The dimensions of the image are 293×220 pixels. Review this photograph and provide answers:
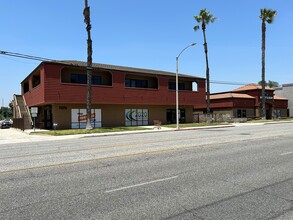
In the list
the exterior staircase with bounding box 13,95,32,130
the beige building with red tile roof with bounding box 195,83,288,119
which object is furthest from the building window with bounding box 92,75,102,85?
the beige building with red tile roof with bounding box 195,83,288,119

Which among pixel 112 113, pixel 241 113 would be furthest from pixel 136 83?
pixel 241 113

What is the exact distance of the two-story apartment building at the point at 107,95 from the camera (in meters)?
31.6

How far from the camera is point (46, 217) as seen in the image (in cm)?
470

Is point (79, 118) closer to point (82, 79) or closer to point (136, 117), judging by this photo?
point (82, 79)

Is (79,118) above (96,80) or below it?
below

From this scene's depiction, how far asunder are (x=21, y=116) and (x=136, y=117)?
15.8m

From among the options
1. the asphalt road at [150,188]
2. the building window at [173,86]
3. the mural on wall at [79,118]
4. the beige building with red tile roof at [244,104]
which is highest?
the building window at [173,86]

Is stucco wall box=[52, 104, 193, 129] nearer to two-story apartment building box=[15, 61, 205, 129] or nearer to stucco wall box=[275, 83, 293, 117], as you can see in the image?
two-story apartment building box=[15, 61, 205, 129]

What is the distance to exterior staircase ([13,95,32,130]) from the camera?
35.9m

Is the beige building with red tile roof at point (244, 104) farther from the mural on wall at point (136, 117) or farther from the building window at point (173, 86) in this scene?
the mural on wall at point (136, 117)

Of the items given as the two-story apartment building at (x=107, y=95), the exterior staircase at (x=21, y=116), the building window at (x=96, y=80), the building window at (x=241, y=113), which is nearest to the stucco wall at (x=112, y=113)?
the two-story apartment building at (x=107, y=95)

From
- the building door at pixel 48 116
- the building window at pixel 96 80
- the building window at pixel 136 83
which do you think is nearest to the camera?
the building door at pixel 48 116

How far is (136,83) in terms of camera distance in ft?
131

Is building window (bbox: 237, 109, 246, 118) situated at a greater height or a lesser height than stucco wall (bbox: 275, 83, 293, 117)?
lesser
